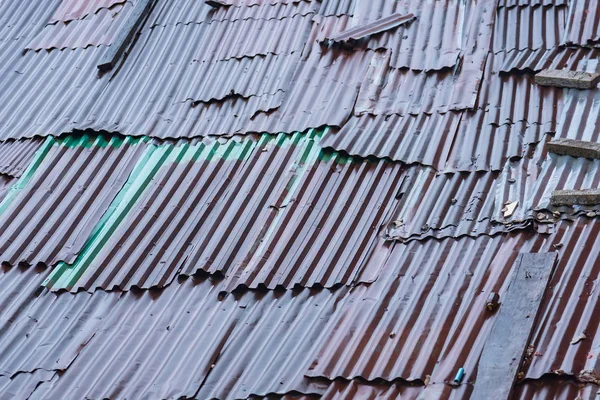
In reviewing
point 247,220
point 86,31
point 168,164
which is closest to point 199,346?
point 247,220

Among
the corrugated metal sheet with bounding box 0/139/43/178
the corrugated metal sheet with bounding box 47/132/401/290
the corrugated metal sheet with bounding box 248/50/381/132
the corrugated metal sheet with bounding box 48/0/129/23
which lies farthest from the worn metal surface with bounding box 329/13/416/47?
the corrugated metal sheet with bounding box 0/139/43/178

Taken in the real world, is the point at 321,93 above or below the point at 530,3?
below

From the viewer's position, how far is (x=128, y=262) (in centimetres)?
697

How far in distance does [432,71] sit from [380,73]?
50 centimetres

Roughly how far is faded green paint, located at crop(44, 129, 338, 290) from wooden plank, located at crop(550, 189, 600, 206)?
2.09m

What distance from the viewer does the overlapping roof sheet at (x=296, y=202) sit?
5.71 metres

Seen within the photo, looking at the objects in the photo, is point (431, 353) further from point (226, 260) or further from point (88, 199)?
point (88, 199)

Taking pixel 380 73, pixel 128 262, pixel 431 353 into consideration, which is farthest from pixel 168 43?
pixel 431 353

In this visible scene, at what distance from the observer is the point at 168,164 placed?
7.71 metres

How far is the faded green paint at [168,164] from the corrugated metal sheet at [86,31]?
1911 millimetres

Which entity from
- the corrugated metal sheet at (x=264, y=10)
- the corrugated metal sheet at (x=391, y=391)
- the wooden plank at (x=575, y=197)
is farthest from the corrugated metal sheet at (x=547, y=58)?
the corrugated metal sheet at (x=391, y=391)

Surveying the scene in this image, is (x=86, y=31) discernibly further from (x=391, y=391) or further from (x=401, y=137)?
(x=391, y=391)

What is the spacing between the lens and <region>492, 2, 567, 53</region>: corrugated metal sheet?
25.8 ft

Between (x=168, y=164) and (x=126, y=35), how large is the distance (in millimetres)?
2233
